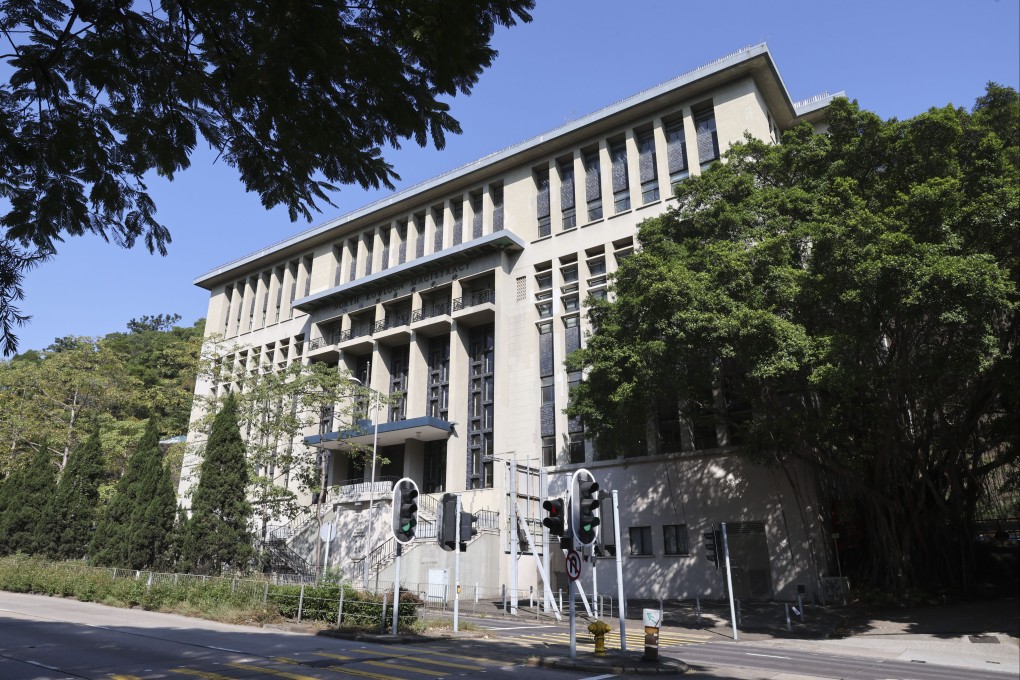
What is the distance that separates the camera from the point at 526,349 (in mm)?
37031

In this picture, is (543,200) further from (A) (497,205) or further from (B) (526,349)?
(B) (526,349)

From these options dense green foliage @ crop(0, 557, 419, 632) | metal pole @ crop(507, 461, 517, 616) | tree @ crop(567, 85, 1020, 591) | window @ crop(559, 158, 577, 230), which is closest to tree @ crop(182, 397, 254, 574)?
dense green foliage @ crop(0, 557, 419, 632)

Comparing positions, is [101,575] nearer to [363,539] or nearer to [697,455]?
[363,539]

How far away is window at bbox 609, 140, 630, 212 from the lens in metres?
36.5

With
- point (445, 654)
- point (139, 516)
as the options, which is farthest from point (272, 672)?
point (139, 516)

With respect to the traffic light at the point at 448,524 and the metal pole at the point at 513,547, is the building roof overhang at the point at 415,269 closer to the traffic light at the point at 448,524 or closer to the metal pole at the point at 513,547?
the metal pole at the point at 513,547

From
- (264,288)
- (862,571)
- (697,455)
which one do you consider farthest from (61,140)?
(264,288)

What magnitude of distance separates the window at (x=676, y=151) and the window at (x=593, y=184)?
4.11 m

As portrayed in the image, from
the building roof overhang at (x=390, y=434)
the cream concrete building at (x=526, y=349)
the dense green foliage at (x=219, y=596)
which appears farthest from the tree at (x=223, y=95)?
the building roof overhang at (x=390, y=434)

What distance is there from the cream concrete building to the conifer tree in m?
8.05

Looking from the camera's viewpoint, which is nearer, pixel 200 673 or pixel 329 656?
pixel 200 673

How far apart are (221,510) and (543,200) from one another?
24.7 m

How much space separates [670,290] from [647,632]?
11.6 meters

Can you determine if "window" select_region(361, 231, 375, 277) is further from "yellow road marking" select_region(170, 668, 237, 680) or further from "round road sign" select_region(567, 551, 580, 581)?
"yellow road marking" select_region(170, 668, 237, 680)
